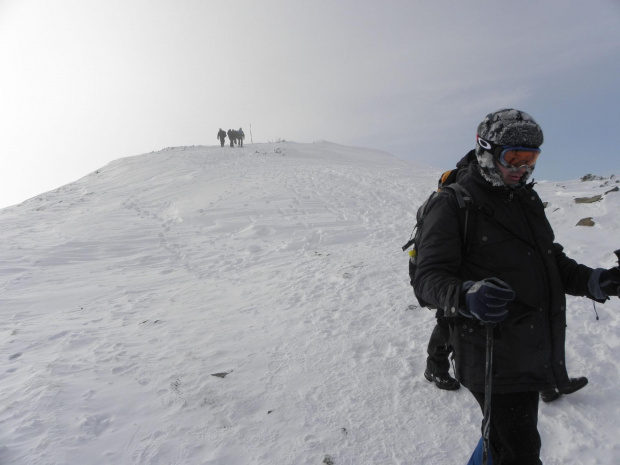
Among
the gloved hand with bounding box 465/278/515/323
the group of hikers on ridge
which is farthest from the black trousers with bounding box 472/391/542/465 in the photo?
the group of hikers on ridge

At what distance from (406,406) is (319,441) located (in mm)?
967

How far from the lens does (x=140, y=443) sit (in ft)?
10.4

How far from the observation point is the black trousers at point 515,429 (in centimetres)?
204

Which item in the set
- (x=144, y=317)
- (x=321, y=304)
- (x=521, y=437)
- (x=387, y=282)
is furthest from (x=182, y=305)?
(x=521, y=437)

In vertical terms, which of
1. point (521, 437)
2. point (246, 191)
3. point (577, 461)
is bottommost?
point (577, 461)

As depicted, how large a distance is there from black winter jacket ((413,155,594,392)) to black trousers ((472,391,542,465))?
104mm

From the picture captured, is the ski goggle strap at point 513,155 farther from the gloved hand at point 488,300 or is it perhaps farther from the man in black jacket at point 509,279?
the gloved hand at point 488,300

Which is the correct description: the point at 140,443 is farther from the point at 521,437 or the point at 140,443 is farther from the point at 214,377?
the point at 521,437

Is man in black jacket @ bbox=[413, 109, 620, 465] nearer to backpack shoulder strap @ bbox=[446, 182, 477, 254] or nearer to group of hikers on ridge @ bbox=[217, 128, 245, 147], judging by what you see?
backpack shoulder strap @ bbox=[446, 182, 477, 254]

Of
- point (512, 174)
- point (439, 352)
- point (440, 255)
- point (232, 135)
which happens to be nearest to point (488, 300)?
point (440, 255)

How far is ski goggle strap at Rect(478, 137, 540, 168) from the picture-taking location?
7.05ft

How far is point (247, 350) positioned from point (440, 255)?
344 centimetres

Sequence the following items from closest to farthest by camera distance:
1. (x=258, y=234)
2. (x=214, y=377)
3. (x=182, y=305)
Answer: (x=214, y=377)
(x=182, y=305)
(x=258, y=234)

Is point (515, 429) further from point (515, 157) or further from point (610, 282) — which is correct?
point (515, 157)
